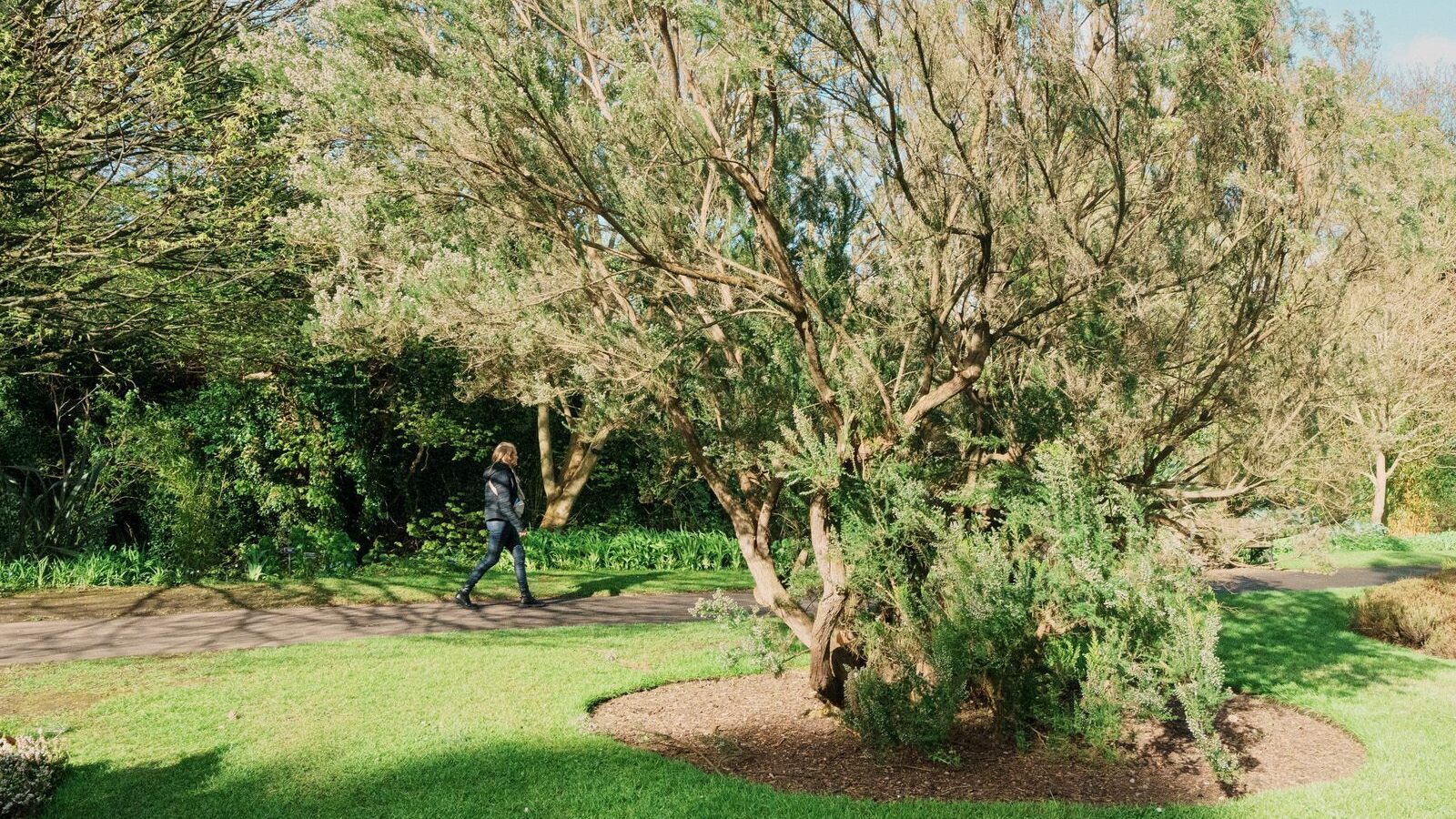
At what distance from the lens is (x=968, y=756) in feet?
18.5

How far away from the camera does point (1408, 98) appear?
20047 mm

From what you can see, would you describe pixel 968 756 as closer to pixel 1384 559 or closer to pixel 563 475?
pixel 563 475

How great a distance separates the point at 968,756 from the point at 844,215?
348 cm

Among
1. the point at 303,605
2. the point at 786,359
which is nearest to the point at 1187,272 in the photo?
the point at 786,359

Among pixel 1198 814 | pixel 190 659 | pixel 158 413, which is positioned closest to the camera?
pixel 1198 814

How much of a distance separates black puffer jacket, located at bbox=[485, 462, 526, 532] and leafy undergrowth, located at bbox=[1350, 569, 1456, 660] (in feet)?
30.1

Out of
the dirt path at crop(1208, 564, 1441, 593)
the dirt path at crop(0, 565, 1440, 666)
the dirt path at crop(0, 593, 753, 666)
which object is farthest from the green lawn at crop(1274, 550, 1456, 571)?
the dirt path at crop(0, 593, 753, 666)

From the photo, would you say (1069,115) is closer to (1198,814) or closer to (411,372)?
(1198,814)

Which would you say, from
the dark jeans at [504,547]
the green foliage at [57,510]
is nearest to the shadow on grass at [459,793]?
the dark jeans at [504,547]

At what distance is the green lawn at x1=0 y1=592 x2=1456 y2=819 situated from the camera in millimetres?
4801

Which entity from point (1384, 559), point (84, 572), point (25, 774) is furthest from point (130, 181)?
point (1384, 559)

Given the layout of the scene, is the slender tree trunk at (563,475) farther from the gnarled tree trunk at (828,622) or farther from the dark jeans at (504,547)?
the gnarled tree trunk at (828,622)

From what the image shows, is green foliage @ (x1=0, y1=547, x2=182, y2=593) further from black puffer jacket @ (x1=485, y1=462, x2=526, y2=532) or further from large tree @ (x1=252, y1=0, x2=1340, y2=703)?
large tree @ (x1=252, y1=0, x2=1340, y2=703)

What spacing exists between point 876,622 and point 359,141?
6.68 meters
